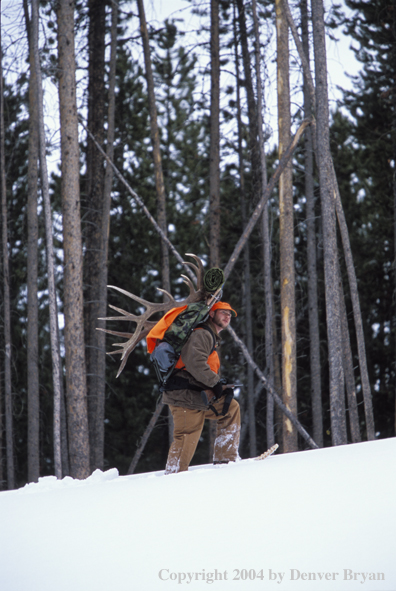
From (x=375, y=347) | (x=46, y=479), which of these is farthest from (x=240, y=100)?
(x=46, y=479)

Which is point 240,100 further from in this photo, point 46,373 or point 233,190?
point 46,373

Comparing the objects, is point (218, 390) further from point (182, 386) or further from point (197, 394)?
point (182, 386)

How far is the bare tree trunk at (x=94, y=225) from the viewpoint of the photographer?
10039mm

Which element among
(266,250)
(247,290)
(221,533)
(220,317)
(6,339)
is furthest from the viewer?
(247,290)

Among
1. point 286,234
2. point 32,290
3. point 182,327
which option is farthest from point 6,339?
point 182,327

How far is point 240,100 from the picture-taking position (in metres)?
12.6

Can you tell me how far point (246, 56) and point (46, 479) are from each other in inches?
409

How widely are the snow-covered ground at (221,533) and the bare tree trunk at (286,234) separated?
5.80 m

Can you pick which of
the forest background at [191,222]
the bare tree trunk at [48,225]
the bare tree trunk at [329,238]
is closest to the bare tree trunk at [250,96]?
the forest background at [191,222]

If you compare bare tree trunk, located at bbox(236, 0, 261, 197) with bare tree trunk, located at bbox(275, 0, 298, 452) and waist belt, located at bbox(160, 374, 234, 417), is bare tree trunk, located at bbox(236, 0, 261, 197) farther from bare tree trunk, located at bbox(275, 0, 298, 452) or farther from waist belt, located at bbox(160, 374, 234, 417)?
waist belt, located at bbox(160, 374, 234, 417)

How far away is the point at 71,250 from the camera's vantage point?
7578mm

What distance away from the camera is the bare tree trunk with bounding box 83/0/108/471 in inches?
395

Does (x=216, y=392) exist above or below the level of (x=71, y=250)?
below

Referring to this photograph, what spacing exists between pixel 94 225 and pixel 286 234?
3481 millimetres
